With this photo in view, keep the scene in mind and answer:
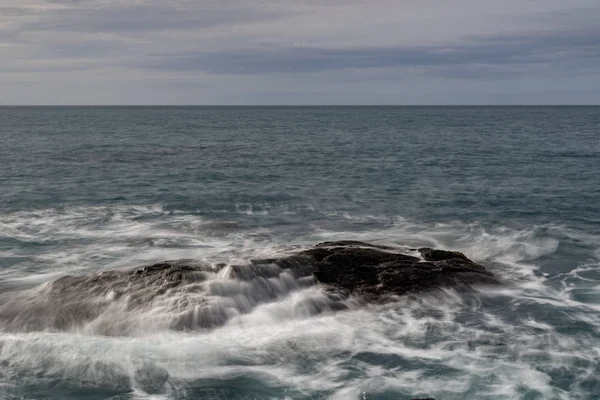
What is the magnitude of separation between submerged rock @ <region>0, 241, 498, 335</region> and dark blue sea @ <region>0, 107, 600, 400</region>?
0.22 metres

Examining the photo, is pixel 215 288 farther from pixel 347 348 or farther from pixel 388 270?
pixel 388 270

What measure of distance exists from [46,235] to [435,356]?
25.0 metres

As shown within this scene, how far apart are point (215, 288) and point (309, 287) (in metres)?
3.84

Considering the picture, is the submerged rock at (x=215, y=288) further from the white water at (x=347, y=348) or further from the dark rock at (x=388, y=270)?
the white water at (x=347, y=348)

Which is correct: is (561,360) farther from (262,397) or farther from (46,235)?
(46,235)

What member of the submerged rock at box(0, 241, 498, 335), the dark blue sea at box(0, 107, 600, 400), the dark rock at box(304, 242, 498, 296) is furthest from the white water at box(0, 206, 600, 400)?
the dark rock at box(304, 242, 498, 296)

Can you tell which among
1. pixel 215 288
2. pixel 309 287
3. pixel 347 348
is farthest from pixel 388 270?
pixel 215 288

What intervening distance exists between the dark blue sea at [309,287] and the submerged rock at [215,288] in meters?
0.22

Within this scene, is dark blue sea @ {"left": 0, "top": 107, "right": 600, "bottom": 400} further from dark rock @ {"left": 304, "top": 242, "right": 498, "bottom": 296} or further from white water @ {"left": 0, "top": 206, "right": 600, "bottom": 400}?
dark rock @ {"left": 304, "top": 242, "right": 498, "bottom": 296}

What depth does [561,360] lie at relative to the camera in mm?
19172

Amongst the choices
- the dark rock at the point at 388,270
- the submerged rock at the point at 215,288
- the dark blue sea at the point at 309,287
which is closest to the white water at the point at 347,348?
the dark blue sea at the point at 309,287

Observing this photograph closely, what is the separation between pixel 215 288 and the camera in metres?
22.4

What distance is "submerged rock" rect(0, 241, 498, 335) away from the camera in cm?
2094

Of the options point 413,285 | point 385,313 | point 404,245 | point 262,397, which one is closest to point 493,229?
point 404,245
